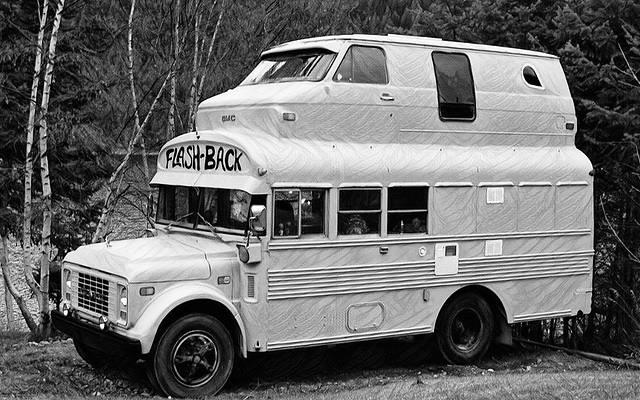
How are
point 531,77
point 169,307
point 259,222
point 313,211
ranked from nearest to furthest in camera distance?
point 169,307 → point 259,222 → point 313,211 → point 531,77

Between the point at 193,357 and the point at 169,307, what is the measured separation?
67 centimetres

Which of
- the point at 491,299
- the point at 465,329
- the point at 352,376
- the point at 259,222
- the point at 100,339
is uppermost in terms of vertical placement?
the point at 259,222

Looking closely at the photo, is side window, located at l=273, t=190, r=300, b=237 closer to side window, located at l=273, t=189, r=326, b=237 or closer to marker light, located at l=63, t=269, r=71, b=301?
side window, located at l=273, t=189, r=326, b=237

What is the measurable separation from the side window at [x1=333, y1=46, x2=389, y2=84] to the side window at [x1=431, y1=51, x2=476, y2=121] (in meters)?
0.80

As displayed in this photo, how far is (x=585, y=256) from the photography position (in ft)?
40.5

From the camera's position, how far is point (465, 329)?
1163 centimetres

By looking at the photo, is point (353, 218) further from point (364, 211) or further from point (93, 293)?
point (93, 293)

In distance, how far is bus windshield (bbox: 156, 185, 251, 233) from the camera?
9852 millimetres

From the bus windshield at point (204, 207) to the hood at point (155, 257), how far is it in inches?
8.3

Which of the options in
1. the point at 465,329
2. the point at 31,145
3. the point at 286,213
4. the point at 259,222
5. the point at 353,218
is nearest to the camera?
the point at 259,222

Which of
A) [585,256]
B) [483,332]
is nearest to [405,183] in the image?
[483,332]

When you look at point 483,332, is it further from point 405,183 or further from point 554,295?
point 405,183

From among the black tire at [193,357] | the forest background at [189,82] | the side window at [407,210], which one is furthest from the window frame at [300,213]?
the forest background at [189,82]

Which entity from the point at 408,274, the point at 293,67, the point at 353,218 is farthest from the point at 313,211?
the point at 293,67
